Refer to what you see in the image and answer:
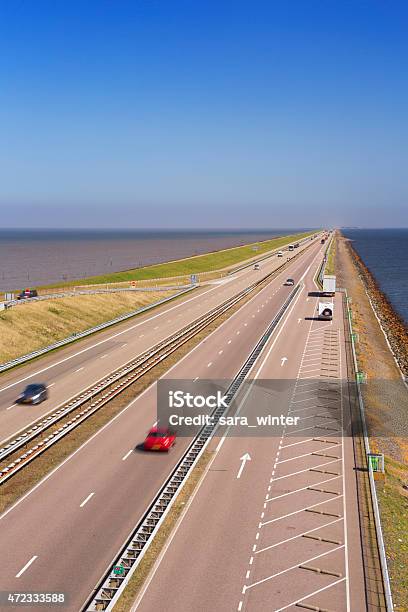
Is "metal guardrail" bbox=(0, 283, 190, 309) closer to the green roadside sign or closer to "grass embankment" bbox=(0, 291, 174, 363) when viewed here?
"grass embankment" bbox=(0, 291, 174, 363)

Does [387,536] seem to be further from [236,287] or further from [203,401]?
[236,287]

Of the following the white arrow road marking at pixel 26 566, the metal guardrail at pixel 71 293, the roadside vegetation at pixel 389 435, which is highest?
the metal guardrail at pixel 71 293

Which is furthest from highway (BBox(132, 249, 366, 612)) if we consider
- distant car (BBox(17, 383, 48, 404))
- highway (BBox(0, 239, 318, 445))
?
distant car (BBox(17, 383, 48, 404))

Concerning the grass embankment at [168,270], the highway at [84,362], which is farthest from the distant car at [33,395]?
the grass embankment at [168,270]

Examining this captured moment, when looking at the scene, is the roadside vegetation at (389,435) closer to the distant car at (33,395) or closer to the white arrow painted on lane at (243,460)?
Result: the white arrow painted on lane at (243,460)

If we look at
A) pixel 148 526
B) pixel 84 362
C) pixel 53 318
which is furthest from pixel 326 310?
pixel 148 526

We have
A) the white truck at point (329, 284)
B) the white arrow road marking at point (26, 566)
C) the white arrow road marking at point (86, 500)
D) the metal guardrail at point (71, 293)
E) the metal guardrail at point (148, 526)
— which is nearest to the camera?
the metal guardrail at point (148, 526)
